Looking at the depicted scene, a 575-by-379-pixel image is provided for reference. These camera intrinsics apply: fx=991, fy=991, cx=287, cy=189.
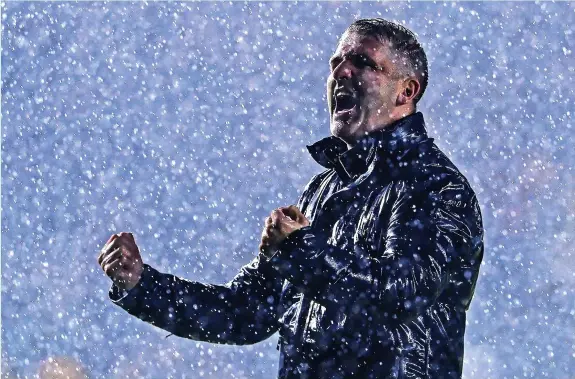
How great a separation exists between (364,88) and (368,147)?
209mm

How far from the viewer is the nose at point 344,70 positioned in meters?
3.30

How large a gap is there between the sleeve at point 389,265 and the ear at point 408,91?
0.52m

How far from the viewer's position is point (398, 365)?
293cm

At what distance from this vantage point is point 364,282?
2801mm

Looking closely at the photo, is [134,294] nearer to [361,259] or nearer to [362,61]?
[361,259]

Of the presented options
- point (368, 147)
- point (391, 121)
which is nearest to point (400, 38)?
point (391, 121)

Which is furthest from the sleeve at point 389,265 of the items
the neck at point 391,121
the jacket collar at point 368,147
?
the neck at point 391,121

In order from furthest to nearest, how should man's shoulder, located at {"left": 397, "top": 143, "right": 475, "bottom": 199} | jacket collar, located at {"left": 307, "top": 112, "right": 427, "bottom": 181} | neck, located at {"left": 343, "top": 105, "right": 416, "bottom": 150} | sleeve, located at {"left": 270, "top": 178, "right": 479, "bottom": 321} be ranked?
neck, located at {"left": 343, "top": 105, "right": 416, "bottom": 150} → jacket collar, located at {"left": 307, "top": 112, "right": 427, "bottom": 181} → man's shoulder, located at {"left": 397, "top": 143, "right": 475, "bottom": 199} → sleeve, located at {"left": 270, "top": 178, "right": 479, "bottom": 321}

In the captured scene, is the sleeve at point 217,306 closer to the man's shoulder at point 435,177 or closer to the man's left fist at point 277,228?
the man's left fist at point 277,228

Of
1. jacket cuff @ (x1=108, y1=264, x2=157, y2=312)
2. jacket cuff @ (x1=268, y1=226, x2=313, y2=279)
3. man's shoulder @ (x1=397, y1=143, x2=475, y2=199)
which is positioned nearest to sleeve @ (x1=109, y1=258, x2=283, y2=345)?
jacket cuff @ (x1=108, y1=264, x2=157, y2=312)

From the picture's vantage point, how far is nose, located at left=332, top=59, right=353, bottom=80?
3.30 meters

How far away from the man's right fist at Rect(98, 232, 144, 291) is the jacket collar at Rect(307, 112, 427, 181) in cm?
68

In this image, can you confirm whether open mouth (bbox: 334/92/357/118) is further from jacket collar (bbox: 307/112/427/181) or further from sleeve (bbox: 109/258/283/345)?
sleeve (bbox: 109/258/283/345)

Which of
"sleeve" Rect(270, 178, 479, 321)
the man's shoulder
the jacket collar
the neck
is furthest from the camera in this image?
the neck
